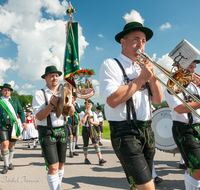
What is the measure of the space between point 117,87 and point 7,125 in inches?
Answer: 186

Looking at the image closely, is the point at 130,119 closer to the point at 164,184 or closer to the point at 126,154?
the point at 126,154

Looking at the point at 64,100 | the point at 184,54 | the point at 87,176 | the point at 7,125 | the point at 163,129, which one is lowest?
the point at 87,176

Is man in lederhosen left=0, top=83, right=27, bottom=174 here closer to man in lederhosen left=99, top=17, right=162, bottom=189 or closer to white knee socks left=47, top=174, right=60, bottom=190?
white knee socks left=47, top=174, right=60, bottom=190

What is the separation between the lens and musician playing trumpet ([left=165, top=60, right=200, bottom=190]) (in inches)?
98.0

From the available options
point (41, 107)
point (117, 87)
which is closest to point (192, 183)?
point (117, 87)

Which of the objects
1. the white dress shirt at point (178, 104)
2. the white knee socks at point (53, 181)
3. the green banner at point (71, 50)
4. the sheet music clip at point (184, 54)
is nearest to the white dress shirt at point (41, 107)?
the white knee socks at point (53, 181)

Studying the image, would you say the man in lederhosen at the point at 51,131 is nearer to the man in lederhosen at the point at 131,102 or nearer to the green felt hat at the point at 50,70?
the green felt hat at the point at 50,70

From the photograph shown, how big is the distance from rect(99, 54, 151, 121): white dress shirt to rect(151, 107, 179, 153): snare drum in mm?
2778

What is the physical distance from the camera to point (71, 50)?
812 cm

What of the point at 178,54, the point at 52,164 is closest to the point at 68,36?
the point at 52,164

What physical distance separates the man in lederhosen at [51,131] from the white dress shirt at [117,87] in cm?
119

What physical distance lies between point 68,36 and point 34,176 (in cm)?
598

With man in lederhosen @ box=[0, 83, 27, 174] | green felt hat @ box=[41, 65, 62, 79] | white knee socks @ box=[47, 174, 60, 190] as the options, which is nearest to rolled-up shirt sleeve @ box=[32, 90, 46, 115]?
green felt hat @ box=[41, 65, 62, 79]

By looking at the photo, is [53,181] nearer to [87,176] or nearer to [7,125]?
[87,176]
